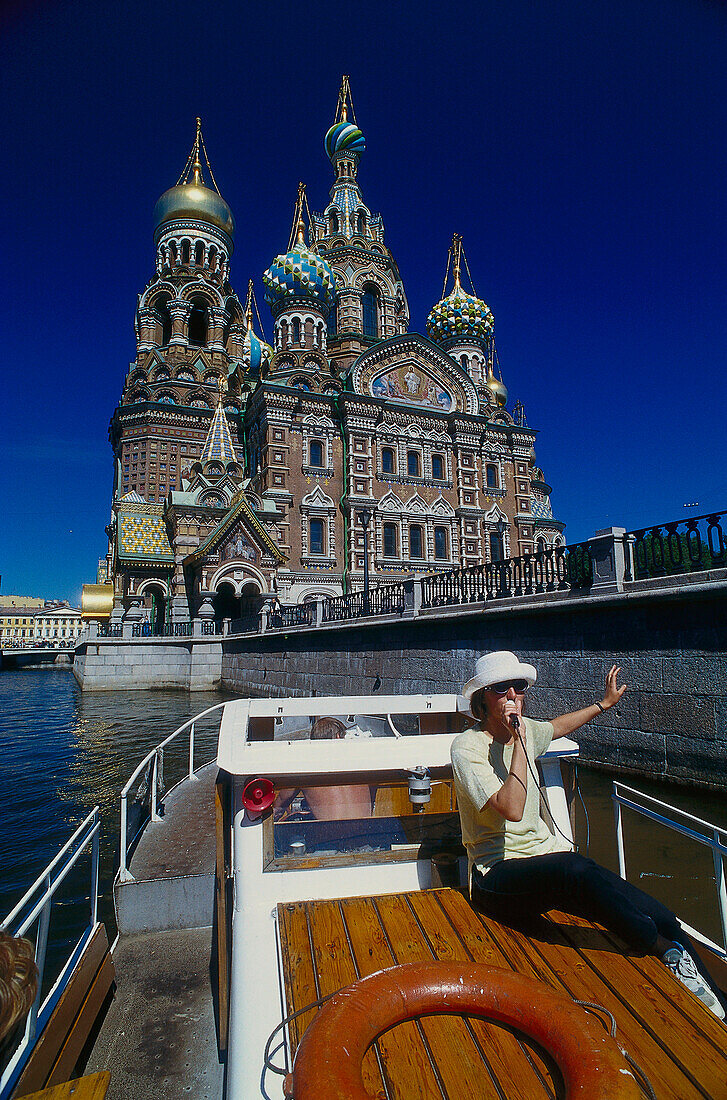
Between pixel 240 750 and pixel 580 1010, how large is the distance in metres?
1.79

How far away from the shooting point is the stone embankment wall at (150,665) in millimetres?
26172

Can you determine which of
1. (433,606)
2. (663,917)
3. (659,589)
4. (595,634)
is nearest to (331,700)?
(663,917)

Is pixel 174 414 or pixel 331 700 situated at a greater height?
pixel 174 414

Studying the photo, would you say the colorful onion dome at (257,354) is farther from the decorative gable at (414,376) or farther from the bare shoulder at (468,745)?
the bare shoulder at (468,745)

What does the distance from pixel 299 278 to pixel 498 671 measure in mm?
Result: 37213

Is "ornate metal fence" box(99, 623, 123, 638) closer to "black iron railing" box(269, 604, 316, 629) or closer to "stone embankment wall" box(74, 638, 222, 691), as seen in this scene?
"stone embankment wall" box(74, 638, 222, 691)

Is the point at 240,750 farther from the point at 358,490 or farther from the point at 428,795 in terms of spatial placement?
the point at 358,490

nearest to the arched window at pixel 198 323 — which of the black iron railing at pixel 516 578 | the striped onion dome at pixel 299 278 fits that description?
the striped onion dome at pixel 299 278

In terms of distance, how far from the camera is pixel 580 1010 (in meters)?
2.16

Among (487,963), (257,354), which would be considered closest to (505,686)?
(487,963)

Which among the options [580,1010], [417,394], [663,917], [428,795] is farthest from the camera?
[417,394]

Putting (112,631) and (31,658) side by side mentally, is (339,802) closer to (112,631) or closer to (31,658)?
(112,631)

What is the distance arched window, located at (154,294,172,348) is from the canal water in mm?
33394

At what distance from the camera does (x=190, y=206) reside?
4750 cm
